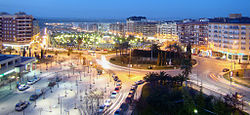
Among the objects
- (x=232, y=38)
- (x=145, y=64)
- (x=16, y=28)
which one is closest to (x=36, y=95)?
(x=145, y=64)

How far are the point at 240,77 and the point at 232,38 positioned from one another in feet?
54.6

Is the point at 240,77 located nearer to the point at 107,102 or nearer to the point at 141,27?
the point at 107,102

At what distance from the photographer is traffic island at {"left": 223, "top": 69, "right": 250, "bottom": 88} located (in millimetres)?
31520

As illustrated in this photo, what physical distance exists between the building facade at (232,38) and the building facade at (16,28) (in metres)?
52.6

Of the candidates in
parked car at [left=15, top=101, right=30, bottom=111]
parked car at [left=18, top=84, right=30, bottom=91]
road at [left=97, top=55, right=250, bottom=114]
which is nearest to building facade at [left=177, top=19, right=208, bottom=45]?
road at [left=97, top=55, right=250, bottom=114]

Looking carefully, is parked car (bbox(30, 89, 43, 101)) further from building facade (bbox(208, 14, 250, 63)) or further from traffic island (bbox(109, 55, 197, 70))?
building facade (bbox(208, 14, 250, 63))

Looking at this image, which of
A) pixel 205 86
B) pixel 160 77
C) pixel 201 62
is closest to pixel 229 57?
pixel 201 62

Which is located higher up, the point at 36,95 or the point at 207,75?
the point at 207,75

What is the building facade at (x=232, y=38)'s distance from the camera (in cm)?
4600

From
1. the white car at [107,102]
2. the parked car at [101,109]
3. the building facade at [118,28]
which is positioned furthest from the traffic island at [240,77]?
the building facade at [118,28]

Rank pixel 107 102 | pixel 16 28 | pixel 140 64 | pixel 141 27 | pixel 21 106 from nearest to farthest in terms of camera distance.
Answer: pixel 21 106
pixel 107 102
pixel 140 64
pixel 16 28
pixel 141 27

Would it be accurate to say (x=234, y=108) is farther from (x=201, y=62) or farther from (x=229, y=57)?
(x=229, y=57)

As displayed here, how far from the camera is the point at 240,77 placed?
34.2m

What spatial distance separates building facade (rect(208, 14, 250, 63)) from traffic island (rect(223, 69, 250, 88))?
8.88 metres
